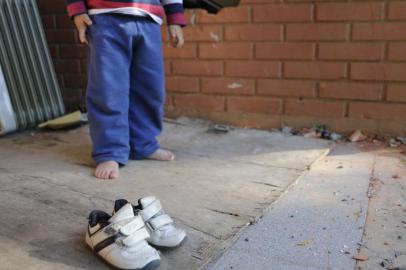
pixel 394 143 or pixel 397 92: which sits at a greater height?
pixel 397 92

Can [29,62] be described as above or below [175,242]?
above

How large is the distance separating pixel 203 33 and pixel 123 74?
0.78 m

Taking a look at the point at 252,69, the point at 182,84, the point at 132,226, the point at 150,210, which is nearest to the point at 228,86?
the point at 252,69

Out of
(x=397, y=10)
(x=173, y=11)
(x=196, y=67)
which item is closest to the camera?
(x=173, y=11)

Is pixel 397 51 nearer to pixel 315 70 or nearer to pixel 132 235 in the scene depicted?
pixel 315 70

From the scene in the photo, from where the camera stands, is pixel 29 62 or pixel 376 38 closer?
pixel 376 38

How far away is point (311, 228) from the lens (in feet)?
4.14

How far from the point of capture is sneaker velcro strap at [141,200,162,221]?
1159 mm

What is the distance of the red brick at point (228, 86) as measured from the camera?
235cm

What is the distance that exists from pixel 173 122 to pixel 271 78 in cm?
58

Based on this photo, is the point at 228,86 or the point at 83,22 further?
the point at 228,86

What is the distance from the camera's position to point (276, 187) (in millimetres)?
1564

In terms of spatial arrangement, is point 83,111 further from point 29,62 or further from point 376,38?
point 376,38

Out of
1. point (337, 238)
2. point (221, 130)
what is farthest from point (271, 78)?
point (337, 238)
